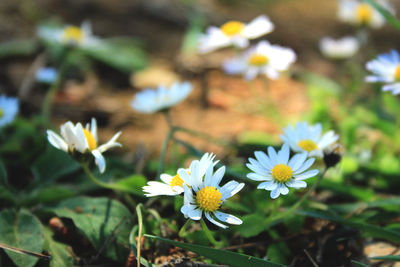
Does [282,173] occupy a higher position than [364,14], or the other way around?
[364,14]

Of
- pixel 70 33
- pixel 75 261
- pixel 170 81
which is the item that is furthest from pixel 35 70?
pixel 75 261

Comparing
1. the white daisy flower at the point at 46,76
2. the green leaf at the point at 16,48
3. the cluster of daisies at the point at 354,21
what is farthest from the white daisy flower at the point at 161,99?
the green leaf at the point at 16,48

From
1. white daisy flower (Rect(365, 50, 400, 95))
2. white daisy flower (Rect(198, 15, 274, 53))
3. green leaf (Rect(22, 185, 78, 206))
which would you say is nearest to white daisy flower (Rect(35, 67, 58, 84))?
white daisy flower (Rect(198, 15, 274, 53))

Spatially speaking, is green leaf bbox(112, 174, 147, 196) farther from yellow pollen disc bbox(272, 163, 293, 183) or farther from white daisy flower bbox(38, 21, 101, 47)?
white daisy flower bbox(38, 21, 101, 47)

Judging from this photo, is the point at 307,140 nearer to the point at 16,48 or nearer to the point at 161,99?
the point at 161,99

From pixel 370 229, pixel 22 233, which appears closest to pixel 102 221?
pixel 22 233

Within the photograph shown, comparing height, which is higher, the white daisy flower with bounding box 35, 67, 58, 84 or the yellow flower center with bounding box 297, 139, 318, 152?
the white daisy flower with bounding box 35, 67, 58, 84

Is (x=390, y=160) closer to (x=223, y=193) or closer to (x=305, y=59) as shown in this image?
(x=223, y=193)

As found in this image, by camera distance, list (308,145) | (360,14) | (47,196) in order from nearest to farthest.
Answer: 1. (308,145)
2. (47,196)
3. (360,14)
